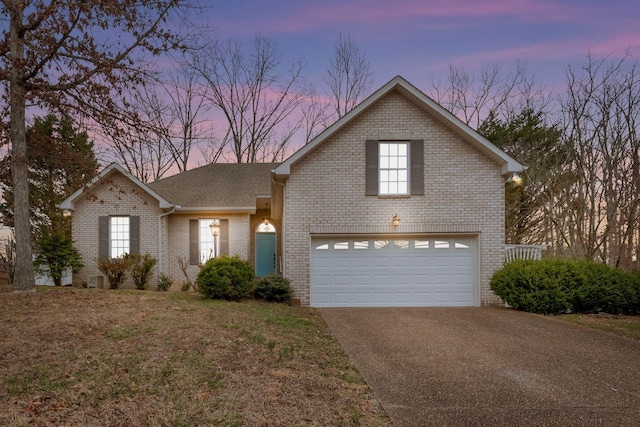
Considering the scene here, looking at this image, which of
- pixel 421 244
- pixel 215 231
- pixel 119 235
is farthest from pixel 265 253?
pixel 421 244

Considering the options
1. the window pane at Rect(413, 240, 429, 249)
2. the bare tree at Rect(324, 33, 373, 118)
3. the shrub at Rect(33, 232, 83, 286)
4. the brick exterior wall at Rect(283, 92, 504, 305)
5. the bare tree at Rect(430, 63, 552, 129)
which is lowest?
Answer: the shrub at Rect(33, 232, 83, 286)

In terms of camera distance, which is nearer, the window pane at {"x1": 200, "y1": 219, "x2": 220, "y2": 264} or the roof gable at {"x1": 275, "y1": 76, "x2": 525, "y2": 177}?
the roof gable at {"x1": 275, "y1": 76, "x2": 525, "y2": 177}

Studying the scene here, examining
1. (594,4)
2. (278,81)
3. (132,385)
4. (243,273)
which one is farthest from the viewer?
(278,81)

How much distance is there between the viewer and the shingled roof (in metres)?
15.7

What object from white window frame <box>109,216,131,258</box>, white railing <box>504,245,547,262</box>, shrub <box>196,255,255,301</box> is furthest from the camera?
white window frame <box>109,216,131,258</box>

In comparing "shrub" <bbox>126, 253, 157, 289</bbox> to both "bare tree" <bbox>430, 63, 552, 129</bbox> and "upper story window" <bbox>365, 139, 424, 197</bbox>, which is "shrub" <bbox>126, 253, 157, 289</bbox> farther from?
"bare tree" <bbox>430, 63, 552, 129</bbox>

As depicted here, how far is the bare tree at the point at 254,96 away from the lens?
26672 millimetres

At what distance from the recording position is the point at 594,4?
13.5 meters

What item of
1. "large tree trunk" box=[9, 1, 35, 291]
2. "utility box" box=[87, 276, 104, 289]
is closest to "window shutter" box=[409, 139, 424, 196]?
"large tree trunk" box=[9, 1, 35, 291]

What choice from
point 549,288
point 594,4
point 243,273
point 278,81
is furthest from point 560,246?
point 278,81

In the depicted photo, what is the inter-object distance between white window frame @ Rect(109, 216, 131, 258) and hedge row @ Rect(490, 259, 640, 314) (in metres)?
13.0

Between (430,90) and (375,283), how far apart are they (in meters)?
16.8

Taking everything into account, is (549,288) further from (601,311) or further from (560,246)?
(560,246)

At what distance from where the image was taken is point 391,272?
453 inches
